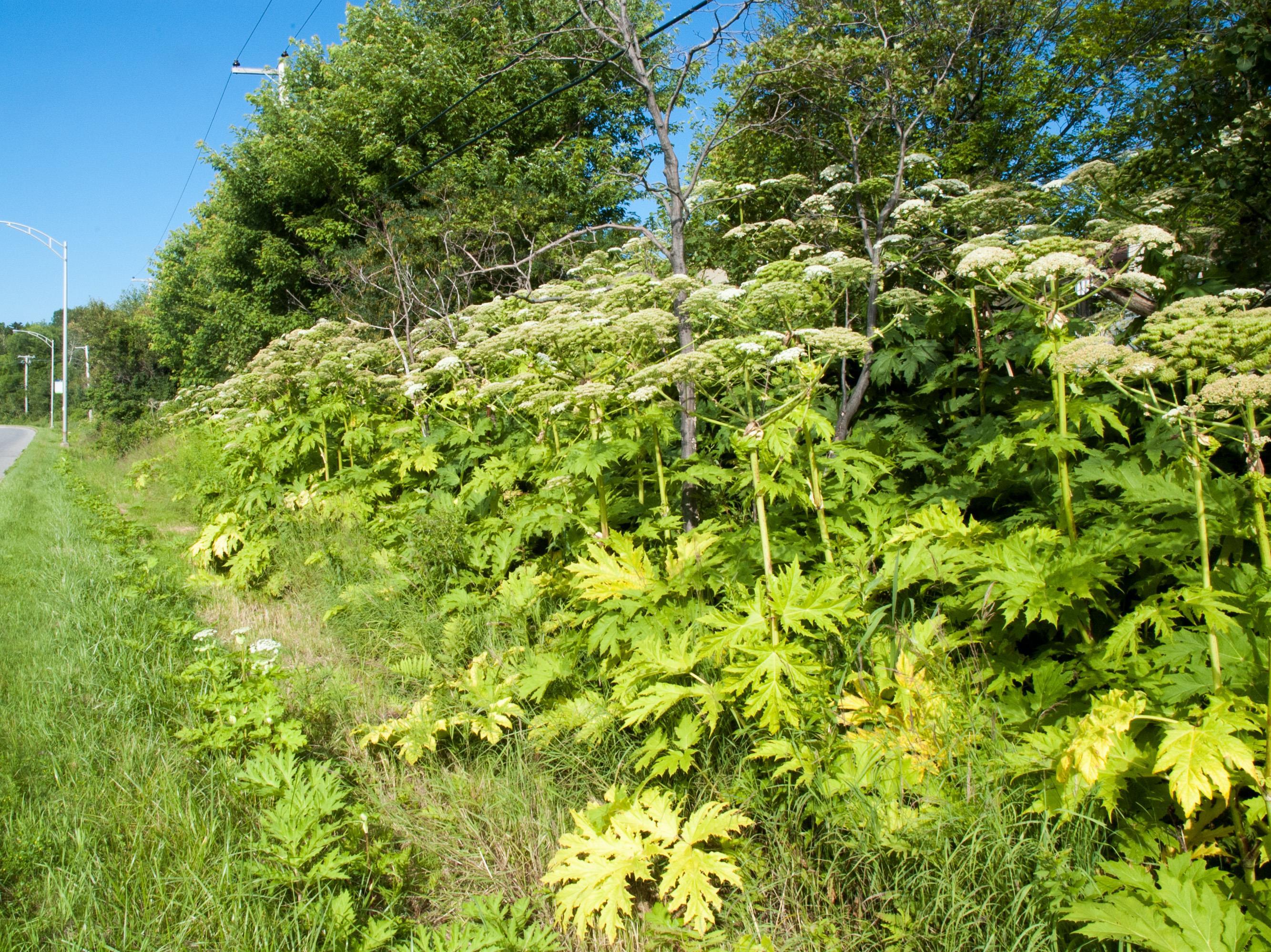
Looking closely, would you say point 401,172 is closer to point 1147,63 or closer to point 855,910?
point 1147,63

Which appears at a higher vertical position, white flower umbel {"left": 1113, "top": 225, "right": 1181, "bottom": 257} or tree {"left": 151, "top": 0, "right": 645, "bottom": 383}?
tree {"left": 151, "top": 0, "right": 645, "bottom": 383}

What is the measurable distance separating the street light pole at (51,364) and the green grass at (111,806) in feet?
101

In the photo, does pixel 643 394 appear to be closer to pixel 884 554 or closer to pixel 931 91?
pixel 884 554

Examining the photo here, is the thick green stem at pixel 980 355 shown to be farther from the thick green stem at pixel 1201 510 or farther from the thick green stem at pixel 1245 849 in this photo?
the thick green stem at pixel 1245 849

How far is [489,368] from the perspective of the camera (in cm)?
617

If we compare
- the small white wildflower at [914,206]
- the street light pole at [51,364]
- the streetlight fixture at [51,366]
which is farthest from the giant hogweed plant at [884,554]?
the street light pole at [51,364]

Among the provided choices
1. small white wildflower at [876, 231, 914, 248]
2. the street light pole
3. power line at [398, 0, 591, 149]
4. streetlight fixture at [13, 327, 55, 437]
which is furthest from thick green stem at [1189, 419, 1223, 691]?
the street light pole

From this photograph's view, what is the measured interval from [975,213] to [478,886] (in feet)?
19.4

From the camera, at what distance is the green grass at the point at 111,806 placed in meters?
2.23

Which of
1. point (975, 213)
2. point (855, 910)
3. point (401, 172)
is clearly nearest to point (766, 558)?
point (855, 910)

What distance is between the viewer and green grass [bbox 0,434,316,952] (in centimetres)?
223

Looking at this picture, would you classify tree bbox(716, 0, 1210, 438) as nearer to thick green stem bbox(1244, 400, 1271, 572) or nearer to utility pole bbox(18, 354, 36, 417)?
thick green stem bbox(1244, 400, 1271, 572)

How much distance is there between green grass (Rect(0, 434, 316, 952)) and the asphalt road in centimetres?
1600

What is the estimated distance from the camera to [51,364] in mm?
61438
